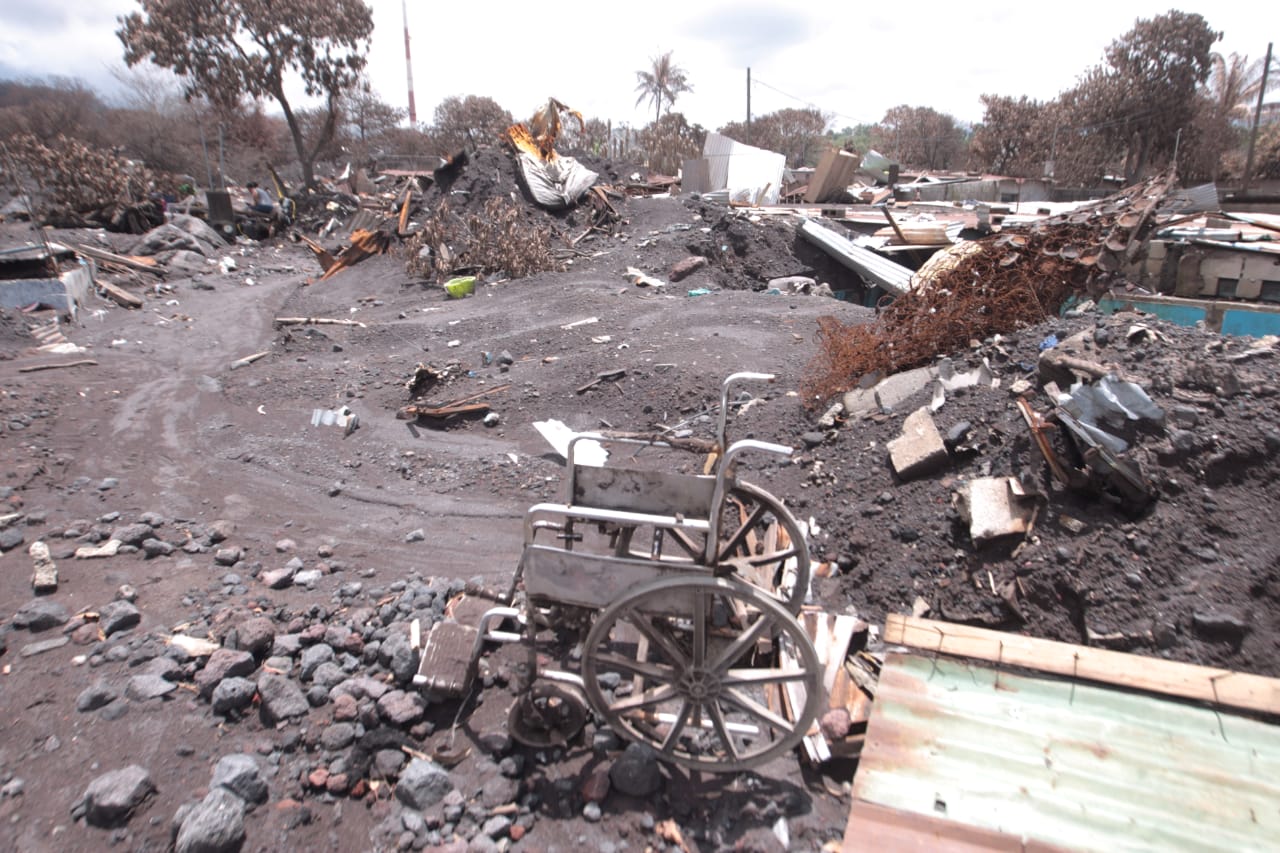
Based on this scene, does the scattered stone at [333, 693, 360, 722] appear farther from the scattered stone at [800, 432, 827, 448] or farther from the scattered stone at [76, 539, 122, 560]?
the scattered stone at [800, 432, 827, 448]

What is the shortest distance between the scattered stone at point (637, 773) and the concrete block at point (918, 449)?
2.52 meters

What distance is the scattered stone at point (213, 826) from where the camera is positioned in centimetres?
231

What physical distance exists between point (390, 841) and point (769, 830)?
1356 mm

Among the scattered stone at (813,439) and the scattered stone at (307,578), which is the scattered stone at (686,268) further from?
the scattered stone at (307,578)

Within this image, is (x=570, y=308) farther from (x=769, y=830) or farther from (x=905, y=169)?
(x=905, y=169)

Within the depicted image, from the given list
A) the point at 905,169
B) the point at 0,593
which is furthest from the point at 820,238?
the point at 905,169

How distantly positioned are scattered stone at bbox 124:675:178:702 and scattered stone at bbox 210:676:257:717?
0.69 ft

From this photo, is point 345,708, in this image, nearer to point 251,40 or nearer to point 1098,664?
point 1098,664

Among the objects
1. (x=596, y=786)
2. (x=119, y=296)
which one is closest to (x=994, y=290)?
(x=596, y=786)

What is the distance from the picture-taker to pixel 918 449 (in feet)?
14.5

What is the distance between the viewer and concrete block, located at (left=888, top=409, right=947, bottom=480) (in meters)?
4.33

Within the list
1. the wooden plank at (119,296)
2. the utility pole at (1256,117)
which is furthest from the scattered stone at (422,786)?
the utility pole at (1256,117)

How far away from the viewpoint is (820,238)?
1330 centimetres

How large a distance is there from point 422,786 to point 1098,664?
2.64m
